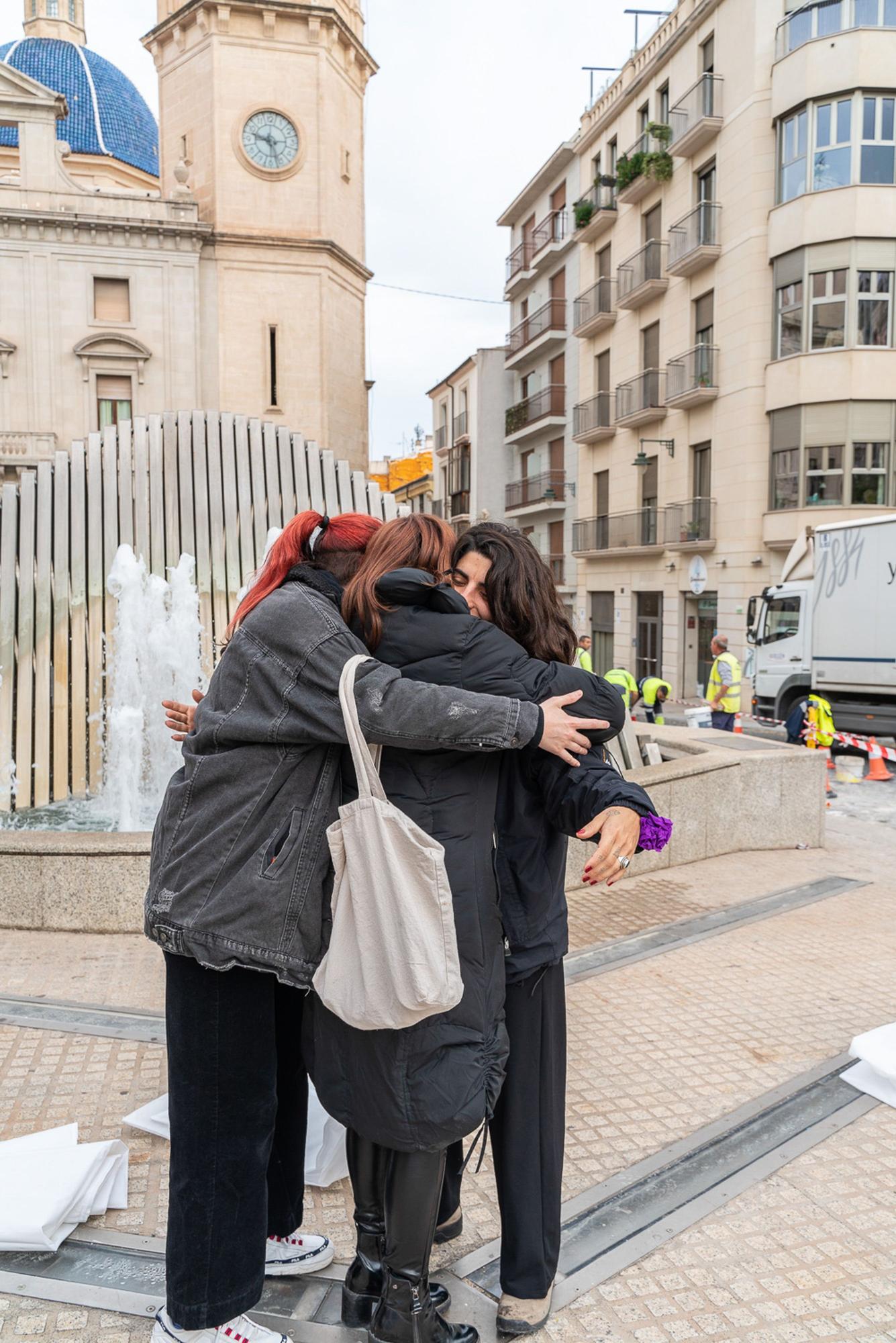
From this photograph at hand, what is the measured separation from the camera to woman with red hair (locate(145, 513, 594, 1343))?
6.64 feet

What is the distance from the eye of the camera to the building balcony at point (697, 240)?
24375 mm

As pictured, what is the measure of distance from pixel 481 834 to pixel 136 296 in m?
32.7

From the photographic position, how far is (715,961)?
502cm

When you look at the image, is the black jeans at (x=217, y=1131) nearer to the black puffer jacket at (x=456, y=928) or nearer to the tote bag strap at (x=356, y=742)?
the black puffer jacket at (x=456, y=928)

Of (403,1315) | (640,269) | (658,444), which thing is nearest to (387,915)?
(403,1315)

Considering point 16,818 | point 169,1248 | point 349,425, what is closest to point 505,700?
point 169,1248

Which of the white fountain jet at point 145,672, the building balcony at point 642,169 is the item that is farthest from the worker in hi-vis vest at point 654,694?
the building balcony at point 642,169

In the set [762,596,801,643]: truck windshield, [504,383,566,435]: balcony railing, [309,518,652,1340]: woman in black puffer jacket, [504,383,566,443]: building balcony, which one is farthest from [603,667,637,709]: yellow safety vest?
[504,383,566,435]: balcony railing

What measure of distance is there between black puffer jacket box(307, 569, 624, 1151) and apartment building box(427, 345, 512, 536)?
3846cm

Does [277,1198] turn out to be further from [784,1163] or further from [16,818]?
[16,818]

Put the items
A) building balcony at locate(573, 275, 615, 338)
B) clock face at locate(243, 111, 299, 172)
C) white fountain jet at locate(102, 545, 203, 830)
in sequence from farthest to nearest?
clock face at locate(243, 111, 299, 172)
building balcony at locate(573, 275, 615, 338)
white fountain jet at locate(102, 545, 203, 830)

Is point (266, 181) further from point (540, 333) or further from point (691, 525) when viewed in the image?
point (691, 525)

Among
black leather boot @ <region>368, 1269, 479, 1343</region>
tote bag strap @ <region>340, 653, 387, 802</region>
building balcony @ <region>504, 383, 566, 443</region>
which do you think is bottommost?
black leather boot @ <region>368, 1269, 479, 1343</region>

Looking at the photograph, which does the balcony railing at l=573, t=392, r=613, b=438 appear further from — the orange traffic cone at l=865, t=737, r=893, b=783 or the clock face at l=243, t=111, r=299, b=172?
the orange traffic cone at l=865, t=737, r=893, b=783
